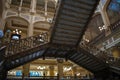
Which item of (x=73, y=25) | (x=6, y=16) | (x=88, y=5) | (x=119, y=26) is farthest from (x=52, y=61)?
(x=88, y=5)

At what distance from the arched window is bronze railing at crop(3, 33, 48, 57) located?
1089 centimetres

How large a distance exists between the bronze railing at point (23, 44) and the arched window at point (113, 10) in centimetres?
1089

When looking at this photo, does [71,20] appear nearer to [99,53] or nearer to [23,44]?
[23,44]

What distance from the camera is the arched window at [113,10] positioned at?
51.7 feet

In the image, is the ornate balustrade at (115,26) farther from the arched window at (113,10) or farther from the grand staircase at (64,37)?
the grand staircase at (64,37)

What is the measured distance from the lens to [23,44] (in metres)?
7.99

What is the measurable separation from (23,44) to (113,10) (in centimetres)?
1304

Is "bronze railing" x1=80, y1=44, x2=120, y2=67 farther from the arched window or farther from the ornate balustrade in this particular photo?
the arched window

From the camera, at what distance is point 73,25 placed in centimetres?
766

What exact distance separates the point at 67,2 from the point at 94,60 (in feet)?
14.5

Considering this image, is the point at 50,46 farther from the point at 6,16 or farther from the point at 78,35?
the point at 6,16

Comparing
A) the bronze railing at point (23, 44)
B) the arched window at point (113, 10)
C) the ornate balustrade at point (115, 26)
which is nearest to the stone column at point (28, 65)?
the bronze railing at point (23, 44)

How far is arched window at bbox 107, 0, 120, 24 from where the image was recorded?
51.7 feet

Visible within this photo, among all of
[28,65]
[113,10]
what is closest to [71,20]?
[28,65]
